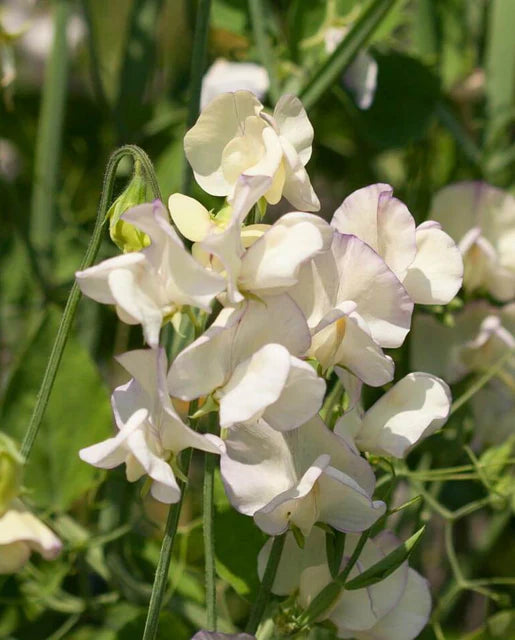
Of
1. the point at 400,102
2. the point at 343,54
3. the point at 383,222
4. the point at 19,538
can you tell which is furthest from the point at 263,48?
the point at 19,538

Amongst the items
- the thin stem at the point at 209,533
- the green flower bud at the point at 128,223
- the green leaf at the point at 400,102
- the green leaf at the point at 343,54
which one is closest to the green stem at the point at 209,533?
the thin stem at the point at 209,533

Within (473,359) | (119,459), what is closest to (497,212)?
(473,359)

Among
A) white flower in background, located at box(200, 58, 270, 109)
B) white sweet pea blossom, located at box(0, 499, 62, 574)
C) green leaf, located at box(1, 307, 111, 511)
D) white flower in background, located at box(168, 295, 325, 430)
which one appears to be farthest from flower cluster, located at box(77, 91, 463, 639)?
white flower in background, located at box(200, 58, 270, 109)

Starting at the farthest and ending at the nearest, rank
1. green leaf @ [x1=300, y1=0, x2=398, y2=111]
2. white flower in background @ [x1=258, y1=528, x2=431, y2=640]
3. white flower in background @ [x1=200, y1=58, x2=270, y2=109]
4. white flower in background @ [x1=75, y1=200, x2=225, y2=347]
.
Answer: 1. white flower in background @ [x1=200, y1=58, x2=270, y2=109]
2. green leaf @ [x1=300, y1=0, x2=398, y2=111]
3. white flower in background @ [x1=258, y1=528, x2=431, y2=640]
4. white flower in background @ [x1=75, y1=200, x2=225, y2=347]

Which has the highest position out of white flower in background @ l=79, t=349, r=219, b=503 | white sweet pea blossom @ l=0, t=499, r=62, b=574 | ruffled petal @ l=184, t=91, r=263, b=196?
ruffled petal @ l=184, t=91, r=263, b=196

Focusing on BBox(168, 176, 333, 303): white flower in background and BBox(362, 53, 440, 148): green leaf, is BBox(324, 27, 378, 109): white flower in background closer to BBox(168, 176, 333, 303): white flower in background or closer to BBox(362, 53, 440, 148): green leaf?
BBox(362, 53, 440, 148): green leaf

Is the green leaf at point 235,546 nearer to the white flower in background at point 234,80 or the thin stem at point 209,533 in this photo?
the thin stem at point 209,533

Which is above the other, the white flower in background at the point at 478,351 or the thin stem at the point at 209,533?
the thin stem at the point at 209,533

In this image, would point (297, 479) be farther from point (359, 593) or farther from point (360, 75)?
point (360, 75)
